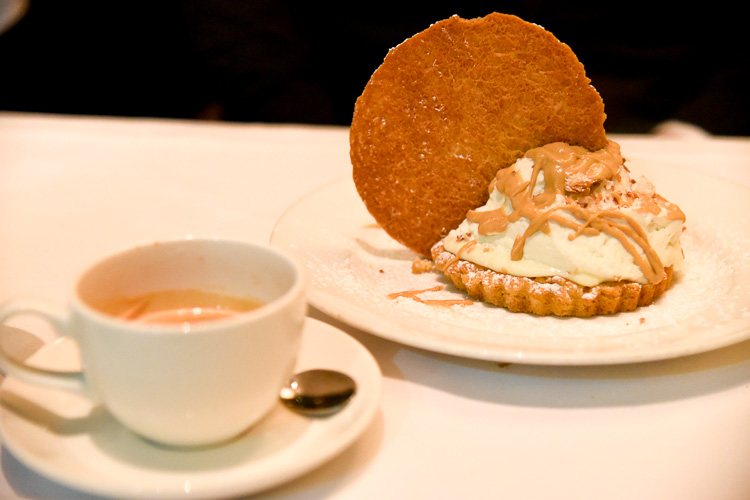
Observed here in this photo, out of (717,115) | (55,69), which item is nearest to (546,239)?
(717,115)

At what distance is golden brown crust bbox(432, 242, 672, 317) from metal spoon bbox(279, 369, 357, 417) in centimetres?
44

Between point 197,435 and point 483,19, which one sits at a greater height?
point 483,19

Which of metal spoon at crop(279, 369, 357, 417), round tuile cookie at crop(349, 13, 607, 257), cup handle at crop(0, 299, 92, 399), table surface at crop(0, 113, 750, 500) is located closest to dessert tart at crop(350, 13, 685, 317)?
round tuile cookie at crop(349, 13, 607, 257)

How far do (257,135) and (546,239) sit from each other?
1400mm

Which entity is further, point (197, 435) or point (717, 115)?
point (717, 115)

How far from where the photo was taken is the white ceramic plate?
3.24ft

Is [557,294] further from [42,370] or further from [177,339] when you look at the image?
[42,370]

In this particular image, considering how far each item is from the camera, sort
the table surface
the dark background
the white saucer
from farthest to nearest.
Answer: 1. the dark background
2. the table surface
3. the white saucer

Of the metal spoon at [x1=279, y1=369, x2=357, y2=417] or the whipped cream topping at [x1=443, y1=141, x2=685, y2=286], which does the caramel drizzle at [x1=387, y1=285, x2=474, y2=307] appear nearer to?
the whipped cream topping at [x1=443, y1=141, x2=685, y2=286]

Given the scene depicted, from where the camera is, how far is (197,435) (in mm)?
784

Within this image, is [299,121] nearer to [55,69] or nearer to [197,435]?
[55,69]

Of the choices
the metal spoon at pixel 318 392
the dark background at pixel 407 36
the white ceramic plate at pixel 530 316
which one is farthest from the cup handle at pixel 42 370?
the dark background at pixel 407 36

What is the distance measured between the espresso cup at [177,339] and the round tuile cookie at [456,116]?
0.56 m

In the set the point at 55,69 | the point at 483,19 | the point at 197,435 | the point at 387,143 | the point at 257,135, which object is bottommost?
the point at 55,69
